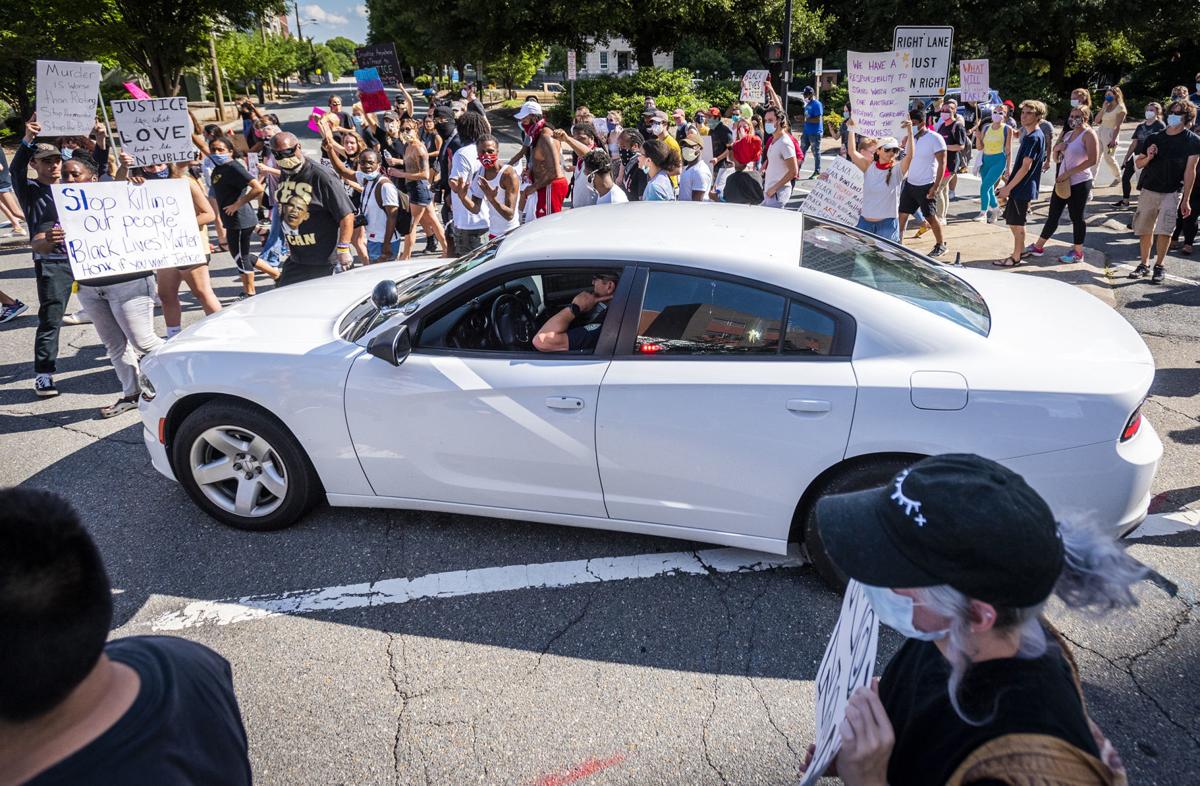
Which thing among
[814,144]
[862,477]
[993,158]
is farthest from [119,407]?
[814,144]

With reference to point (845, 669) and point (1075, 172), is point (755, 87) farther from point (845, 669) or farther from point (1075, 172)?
point (845, 669)

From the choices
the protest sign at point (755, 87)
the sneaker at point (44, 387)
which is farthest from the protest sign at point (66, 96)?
the protest sign at point (755, 87)

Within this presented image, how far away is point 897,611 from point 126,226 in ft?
19.4

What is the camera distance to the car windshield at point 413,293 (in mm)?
3824

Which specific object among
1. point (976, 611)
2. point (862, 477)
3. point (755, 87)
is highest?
point (755, 87)

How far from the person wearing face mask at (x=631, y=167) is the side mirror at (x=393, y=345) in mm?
4852

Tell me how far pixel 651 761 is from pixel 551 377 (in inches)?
61.9

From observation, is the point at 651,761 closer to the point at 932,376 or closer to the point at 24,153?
the point at 932,376

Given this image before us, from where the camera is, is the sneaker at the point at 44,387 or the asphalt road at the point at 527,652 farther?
the sneaker at the point at 44,387

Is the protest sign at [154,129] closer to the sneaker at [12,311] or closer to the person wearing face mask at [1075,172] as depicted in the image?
the sneaker at [12,311]

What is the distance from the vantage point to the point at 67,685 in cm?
119

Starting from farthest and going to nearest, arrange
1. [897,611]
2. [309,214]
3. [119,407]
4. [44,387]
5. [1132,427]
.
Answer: [309,214] → [44,387] → [119,407] → [1132,427] → [897,611]

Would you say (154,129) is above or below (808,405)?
above

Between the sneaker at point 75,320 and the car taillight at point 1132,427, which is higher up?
the car taillight at point 1132,427
